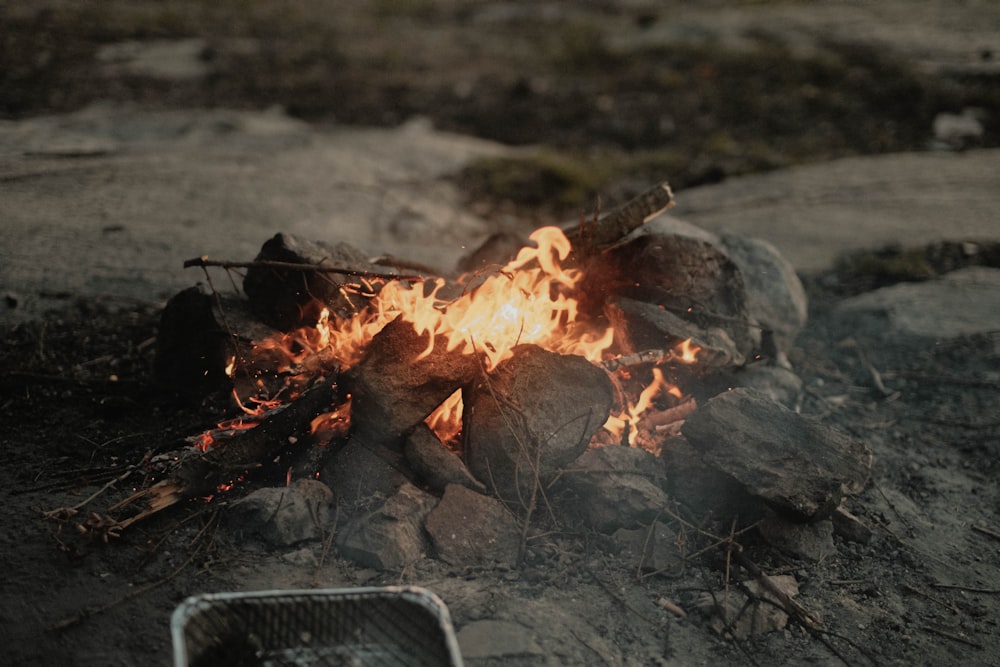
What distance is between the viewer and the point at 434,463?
402cm

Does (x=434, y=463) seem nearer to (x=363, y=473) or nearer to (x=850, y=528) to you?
(x=363, y=473)

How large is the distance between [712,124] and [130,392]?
8.59m

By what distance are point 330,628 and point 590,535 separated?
1.49 m

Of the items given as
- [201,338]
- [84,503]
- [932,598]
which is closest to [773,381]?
[932,598]

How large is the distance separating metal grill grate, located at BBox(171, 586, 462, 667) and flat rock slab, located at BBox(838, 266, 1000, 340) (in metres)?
4.99

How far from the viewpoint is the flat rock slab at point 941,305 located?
619 centimetres

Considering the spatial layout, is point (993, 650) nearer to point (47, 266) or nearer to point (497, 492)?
point (497, 492)

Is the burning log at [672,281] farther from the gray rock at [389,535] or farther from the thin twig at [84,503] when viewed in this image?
the thin twig at [84,503]

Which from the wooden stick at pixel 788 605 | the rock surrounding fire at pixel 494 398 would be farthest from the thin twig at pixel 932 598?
the wooden stick at pixel 788 605

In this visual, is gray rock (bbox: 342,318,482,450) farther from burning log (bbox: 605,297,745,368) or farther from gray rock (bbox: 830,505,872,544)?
gray rock (bbox: 830,505,872,544)

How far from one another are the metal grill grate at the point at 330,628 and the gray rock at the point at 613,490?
A: 134 cm

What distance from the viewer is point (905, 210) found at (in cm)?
819

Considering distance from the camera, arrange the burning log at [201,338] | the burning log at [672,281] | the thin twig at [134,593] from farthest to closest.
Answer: the burning log at [672,281] < the burning log at [201,338] < the thin twig at [134,593]

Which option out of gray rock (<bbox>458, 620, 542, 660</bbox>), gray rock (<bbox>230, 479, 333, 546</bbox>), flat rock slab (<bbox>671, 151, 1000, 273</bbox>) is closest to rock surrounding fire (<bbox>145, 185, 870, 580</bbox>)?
gray rock (<bbox>230, 479, 333, 546</bbox>)
